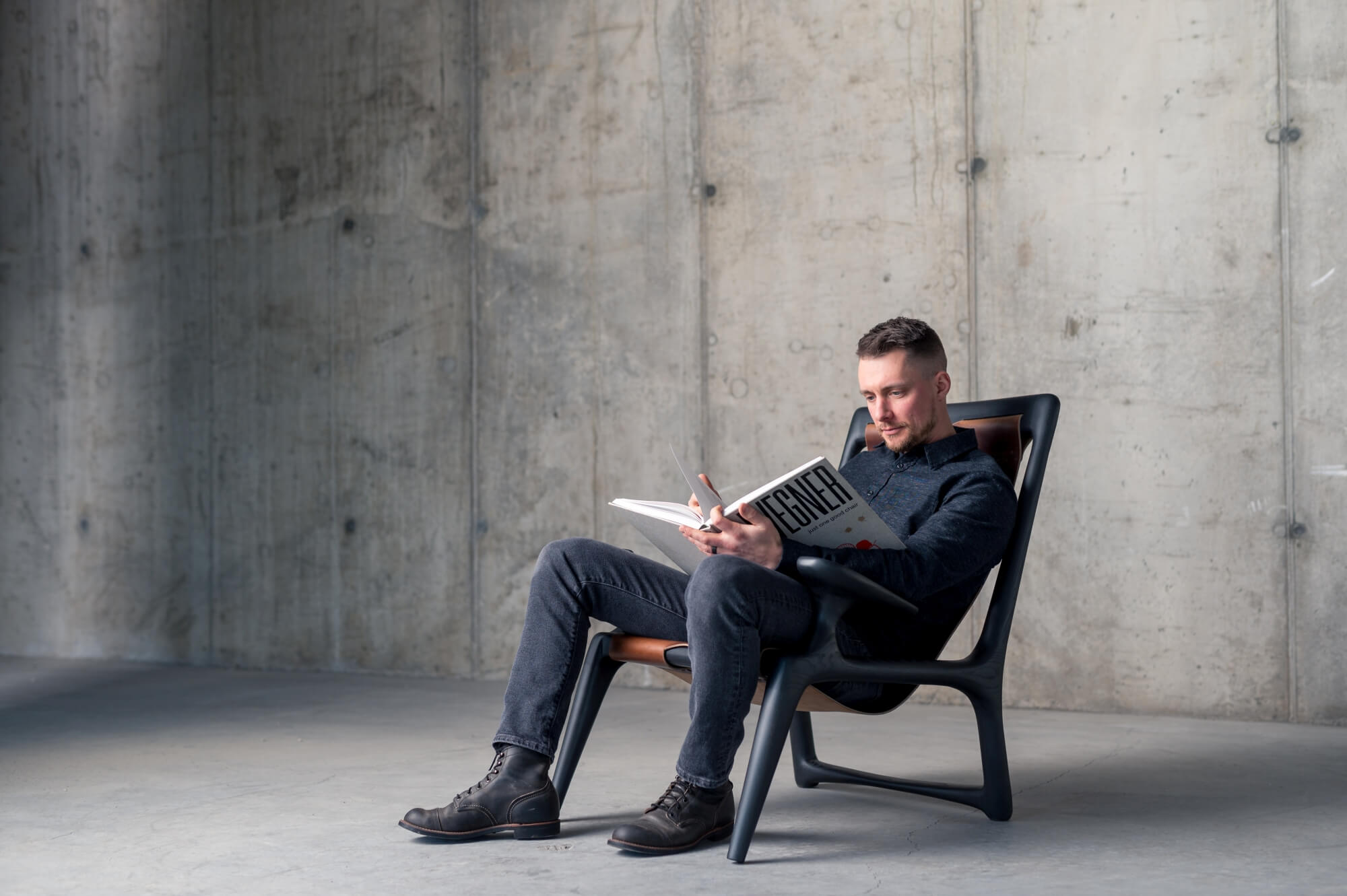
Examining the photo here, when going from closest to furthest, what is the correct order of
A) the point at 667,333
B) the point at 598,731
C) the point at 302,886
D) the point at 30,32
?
the point at 302,886
the point at 598,731
the point at 667,333
the point at 30,32

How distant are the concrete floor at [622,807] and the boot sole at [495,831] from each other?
0.06 ft

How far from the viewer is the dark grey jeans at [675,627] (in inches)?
86.4

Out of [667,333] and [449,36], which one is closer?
[667,333]

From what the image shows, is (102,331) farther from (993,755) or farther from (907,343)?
(993,755)

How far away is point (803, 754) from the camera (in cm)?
288

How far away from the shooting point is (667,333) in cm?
462

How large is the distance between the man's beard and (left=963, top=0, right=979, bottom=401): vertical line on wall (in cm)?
159

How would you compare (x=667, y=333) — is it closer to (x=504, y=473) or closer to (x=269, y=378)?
(x=504, y=473)

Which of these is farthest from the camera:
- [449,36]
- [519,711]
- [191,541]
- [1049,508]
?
[191,541]

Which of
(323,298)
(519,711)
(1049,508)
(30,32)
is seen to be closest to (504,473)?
(323,298)

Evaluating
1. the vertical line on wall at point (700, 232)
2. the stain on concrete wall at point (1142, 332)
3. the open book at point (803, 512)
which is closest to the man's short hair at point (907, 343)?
the open book at point (803, 512)

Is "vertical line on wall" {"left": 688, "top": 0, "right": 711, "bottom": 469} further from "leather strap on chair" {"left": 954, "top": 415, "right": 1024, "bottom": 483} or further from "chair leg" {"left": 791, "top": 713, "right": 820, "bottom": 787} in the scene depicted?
"leather strap on chair" {"left": 954, "top": 415, "right": 1024, "bottom": 483}

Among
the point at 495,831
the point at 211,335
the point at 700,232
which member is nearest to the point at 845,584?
the point at 495,831

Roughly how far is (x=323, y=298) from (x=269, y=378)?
1.31 ft
